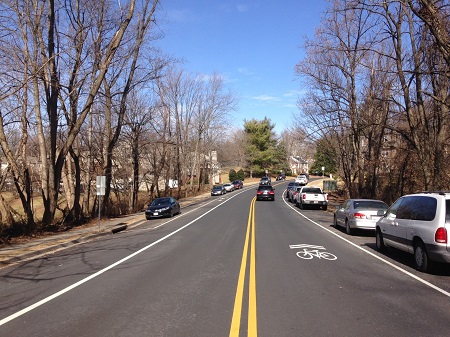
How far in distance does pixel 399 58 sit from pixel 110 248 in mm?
15340

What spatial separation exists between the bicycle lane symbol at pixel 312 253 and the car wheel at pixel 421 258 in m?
2.02

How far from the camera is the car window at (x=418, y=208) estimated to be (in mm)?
8398

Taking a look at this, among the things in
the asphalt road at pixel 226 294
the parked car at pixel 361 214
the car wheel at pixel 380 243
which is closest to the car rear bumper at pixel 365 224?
the parked car at pixel 361 214

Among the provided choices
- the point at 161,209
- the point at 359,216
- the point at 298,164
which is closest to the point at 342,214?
the point at 359,216

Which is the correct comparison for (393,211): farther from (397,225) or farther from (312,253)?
(312,253)

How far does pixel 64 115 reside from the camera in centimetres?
2200

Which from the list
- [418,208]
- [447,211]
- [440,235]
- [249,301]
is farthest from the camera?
[418,208]

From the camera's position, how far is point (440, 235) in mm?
7848

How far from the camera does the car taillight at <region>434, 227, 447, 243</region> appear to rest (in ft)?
25.6

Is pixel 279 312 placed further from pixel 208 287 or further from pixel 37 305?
pixel 37 305

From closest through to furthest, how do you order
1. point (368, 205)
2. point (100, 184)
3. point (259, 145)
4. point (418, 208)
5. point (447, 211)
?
point (447, 211) → point (418, 208) → point (368, 205) → point (100, 184) → point (259, 145)

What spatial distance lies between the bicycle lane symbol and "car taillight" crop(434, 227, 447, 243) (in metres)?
2.75

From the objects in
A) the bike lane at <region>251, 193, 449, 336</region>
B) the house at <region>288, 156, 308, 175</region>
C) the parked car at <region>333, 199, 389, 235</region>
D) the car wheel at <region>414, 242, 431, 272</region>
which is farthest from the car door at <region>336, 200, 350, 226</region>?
the house at <region>288, 156, 308, 175</region>

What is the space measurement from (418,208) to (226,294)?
5013 mm
